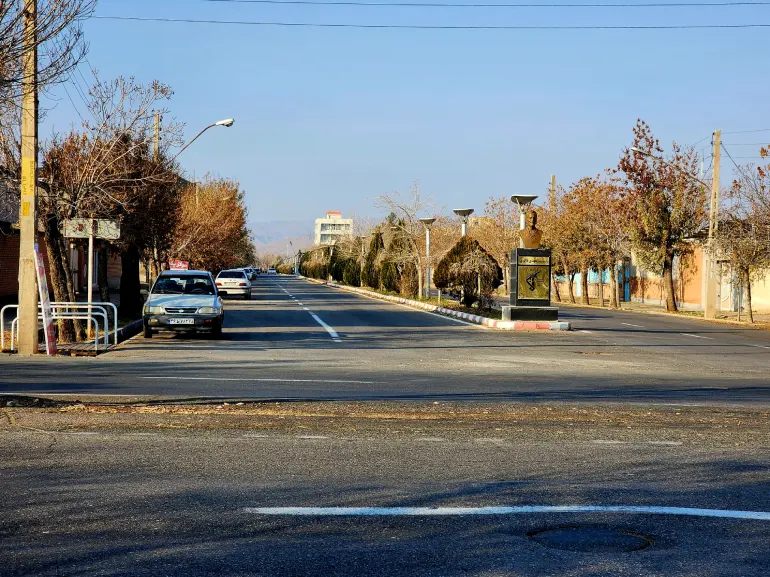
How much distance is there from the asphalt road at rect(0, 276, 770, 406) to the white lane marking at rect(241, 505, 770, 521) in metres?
6.06

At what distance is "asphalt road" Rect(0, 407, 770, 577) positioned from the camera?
5062 mm

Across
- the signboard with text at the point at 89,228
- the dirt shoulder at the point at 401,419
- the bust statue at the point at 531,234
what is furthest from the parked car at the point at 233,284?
the dirt shoulder at the point at 401,419

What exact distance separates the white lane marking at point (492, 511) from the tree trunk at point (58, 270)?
1700 cm

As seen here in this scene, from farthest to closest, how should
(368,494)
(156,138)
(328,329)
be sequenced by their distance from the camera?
(156,138), (328,329), (368,494)

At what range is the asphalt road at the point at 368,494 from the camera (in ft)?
16.6

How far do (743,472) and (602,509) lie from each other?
191 centimetres

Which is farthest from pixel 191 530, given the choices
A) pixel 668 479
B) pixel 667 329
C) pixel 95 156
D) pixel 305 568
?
pixel 667 329

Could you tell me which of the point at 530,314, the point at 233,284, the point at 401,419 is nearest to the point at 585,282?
the point at 233,284

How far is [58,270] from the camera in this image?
22.2m

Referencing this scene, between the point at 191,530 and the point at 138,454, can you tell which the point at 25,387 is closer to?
the point at 138,454

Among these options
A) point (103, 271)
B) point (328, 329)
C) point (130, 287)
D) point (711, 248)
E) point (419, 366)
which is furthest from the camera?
point (711, 248)

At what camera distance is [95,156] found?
78.6 ft

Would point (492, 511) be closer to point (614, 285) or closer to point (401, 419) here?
point (401, 419)

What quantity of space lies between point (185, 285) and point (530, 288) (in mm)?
12223
